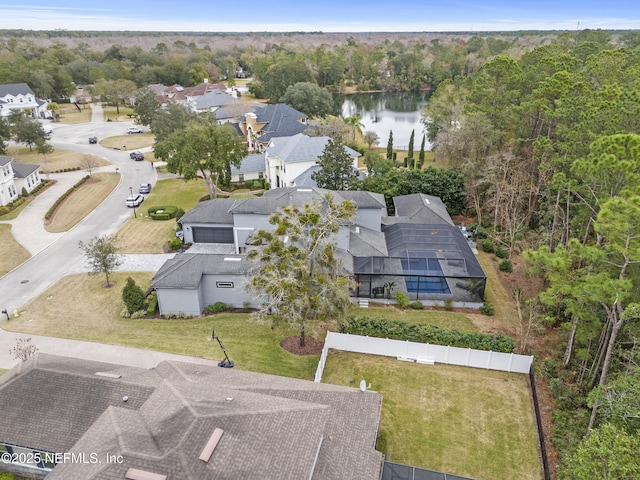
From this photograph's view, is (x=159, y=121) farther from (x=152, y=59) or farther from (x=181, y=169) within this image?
(x=152, y=59)

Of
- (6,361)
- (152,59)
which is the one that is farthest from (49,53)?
(6,361)

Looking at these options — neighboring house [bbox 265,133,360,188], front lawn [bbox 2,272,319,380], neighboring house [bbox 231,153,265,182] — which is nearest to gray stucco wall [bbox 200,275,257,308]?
front lawn [bbox 2,272,319,380]

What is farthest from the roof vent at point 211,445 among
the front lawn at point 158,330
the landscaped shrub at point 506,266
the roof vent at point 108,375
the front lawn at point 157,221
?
the landscaped shrub at point 506,266

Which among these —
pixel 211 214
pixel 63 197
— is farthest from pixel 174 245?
pixel 63 197

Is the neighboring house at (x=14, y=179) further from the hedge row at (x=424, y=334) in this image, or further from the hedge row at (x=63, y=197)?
the hedge row at (x=424, y=334)

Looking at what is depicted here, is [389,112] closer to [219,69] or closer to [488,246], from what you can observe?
[219,69]

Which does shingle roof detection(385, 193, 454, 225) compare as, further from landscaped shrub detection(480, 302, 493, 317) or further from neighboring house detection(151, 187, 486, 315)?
landscaped shrub detection(480, 302, 493, 317)
